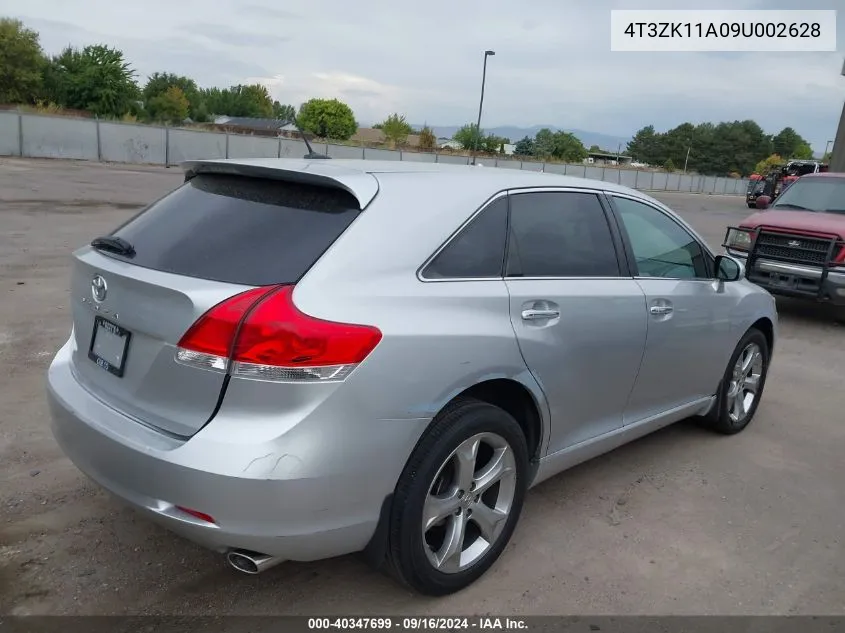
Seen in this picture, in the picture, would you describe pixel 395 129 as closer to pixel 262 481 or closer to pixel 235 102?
pixel 235 102

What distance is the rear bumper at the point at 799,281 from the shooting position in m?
8.09

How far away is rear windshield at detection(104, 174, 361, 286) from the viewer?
7.95 feet

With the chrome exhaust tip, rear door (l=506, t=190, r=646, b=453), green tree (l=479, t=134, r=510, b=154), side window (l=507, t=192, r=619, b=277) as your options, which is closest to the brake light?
the chrome exhaust tip

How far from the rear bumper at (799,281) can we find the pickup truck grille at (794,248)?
8 cm

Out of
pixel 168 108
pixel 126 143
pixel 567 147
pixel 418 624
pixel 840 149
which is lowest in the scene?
pixel 418 624

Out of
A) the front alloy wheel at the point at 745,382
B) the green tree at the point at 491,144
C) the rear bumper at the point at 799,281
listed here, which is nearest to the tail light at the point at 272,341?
the front alloy wheel at the point at 745,382

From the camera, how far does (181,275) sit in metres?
2.47

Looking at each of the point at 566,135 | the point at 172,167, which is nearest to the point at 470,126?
the point at 566,135

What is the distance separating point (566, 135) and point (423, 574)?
104970 millimetres

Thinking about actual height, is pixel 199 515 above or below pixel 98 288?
below

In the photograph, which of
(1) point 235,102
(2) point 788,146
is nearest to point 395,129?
(1) point 235,102

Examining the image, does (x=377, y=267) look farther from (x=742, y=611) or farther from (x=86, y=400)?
(x=742, y=611)

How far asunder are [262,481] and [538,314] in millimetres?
1346

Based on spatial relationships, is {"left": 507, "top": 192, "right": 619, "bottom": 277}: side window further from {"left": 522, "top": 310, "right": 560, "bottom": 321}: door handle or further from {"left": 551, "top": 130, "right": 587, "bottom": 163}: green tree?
{"left": 551, "top": 130, "right": 587, "bottom": 163}: green tree
